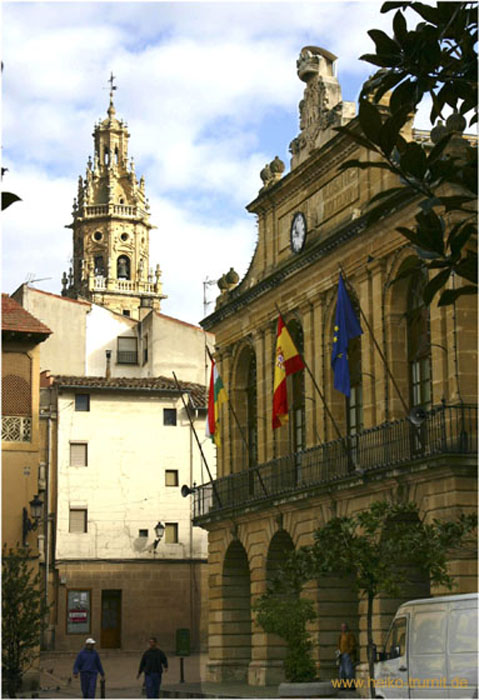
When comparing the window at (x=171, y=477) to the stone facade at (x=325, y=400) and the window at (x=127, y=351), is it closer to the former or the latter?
the window at (x=127, y=351)

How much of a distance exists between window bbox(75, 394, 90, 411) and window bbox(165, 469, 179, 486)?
407cm

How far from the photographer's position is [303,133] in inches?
1449

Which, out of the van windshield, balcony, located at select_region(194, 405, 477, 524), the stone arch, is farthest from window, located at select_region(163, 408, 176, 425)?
the van windshield

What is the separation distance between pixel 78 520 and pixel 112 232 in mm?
62847

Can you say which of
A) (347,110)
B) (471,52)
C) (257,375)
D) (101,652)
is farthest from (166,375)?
(471,52)

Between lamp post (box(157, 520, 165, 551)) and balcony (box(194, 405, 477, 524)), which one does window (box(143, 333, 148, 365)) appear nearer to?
lamp post (box(157, 520, 165, 551))

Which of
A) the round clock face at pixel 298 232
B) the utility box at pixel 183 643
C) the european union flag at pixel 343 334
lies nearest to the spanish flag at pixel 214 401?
the round clock face at pixel 298 232

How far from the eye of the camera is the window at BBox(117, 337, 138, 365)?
2451 inches

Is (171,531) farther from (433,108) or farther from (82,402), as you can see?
(433,108)

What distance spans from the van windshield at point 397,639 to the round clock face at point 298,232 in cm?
1833

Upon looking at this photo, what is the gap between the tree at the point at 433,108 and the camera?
7.67 metres

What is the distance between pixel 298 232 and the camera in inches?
1438

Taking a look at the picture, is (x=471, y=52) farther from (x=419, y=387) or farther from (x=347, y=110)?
(x=347, y=110)

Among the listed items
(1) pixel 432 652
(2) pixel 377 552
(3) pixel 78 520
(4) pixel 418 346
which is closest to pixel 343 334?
(4) pixel 418 346
